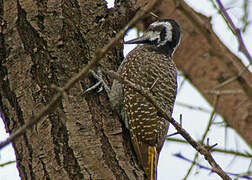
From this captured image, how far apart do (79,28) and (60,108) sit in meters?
0.80

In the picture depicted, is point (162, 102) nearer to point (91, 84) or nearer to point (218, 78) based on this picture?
point (91, 84)

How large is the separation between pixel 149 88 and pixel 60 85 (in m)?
0.99

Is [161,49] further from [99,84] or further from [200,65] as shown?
[200,65]

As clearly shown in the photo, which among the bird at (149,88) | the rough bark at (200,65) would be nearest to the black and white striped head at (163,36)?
the bird at (149,88)

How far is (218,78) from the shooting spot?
5.88 m

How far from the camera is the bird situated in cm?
349

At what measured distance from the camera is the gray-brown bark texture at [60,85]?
9.17 feet

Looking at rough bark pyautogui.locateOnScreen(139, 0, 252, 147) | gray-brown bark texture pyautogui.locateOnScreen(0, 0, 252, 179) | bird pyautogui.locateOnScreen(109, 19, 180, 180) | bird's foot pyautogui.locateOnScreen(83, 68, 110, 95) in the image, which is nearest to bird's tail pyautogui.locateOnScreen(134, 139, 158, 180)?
bird pyautogui.locateOnScreen(109, 19, 180, 180)

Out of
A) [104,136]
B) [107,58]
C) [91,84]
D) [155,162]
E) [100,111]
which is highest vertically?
[107,58]

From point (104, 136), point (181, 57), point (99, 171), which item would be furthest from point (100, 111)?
point (181, 57)

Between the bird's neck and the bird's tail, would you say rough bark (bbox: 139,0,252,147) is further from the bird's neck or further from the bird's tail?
the bird's tail

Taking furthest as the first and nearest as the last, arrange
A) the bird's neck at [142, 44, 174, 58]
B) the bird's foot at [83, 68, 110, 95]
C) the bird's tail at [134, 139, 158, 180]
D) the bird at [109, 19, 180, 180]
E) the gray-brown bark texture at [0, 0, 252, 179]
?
the bird's neck at [142, 44, 174, 58], the bird at [109, 19, 180, 180], the bird's foot at [83, 68, 110, 95], the bird's tail at [134, 139, 158, 180], the gray-brown bark texture at [0, 0, 252, 179]

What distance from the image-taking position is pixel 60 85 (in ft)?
10.1

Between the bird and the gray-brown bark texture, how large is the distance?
6.9 inches
